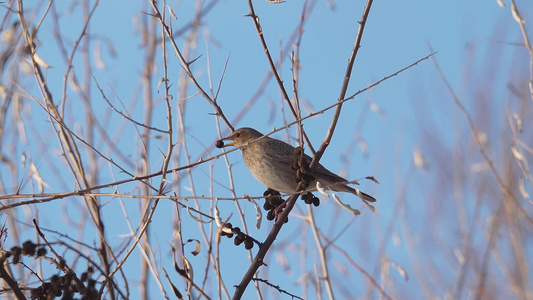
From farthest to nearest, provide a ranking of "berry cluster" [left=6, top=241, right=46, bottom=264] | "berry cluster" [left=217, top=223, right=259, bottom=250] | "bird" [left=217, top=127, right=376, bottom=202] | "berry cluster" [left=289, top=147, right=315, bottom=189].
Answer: "bird" [left=217, top=127, right=376, bottom=202] → "berry cluster" [left=289, top=147, right=315, bottom=189] → "berry cluster" [left=217, top=223, right=259, bottom=250] → "berry cluster" [left=6, top=241, right=46, bottom=264]

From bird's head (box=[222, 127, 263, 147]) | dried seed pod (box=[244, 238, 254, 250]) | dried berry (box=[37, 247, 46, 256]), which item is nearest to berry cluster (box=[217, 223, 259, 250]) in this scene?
dried seed pod (box=[244, 238, 254, 250])

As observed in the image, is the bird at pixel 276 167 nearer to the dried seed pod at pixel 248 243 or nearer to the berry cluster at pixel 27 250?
the dried seed pod at pixel 248 243

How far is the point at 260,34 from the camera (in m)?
3.78

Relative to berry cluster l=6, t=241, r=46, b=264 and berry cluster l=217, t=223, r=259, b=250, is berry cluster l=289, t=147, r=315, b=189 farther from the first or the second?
berry cluster l=6, t=241, r=46, b=264

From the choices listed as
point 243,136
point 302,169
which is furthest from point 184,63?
point 243,136

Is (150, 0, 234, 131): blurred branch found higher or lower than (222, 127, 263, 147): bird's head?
lower

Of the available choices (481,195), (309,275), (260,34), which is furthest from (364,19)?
(481,195)

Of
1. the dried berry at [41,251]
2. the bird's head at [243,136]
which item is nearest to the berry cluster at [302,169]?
the dried berry at [41,251]

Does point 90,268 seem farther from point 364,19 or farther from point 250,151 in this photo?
point 250,151

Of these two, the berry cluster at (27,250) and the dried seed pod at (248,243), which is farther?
the dried seed pod at (248,243)

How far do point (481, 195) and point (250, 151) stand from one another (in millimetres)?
2224

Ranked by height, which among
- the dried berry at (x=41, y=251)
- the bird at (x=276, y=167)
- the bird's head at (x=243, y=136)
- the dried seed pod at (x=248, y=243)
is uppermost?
the bird's head at (x=243, y=136)

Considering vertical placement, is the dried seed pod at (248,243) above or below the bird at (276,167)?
below

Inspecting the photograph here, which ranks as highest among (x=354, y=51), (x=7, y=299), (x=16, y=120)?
(x=16, y=120)
